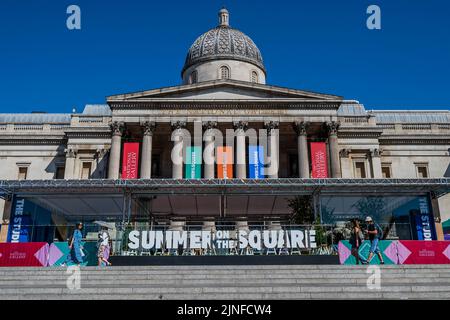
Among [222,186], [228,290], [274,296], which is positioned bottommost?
[274,296]

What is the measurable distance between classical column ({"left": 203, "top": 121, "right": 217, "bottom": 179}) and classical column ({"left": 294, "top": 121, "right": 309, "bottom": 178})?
22.9ft

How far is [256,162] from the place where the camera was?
1451 inches

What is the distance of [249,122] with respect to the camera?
40.4m

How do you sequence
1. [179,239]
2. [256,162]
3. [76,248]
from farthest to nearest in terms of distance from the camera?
[256,162] → [179,239] → [76,248]

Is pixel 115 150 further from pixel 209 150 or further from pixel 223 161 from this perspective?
pixel 223 161

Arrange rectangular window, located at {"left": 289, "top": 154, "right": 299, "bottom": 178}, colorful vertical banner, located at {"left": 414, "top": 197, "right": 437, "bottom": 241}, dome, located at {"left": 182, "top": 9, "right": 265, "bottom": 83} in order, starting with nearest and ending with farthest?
colorful vertical banner, located at {"left": 414, "top": 197, "right": 437, "bottom": 241}, rectangular window, located at {"left": 289, "top": 154, "right": 299, "bottom": 178}, dome, located at {"left": 182, "top": 9, "right": 265, "bottom": 83}

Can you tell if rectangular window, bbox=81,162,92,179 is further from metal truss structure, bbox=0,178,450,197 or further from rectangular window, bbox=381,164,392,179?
rectangular window, bbox=381,164,392,179

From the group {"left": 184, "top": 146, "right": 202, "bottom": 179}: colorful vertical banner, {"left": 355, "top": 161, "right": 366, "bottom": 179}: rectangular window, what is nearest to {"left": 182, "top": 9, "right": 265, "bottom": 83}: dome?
{"left": 355, "top": 161, "right": 366, "bottom": 179}: rectangular window

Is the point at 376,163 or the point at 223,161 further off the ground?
the point at 376,163

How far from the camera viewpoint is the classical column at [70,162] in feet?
147

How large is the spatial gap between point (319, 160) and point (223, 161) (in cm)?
753

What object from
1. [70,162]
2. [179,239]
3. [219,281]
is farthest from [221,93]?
[219,281]

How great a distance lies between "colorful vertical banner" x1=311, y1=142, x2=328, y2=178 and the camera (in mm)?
37562

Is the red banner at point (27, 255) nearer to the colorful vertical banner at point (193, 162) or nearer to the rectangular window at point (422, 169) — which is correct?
the colorful vertical banner at point (193, 162)
